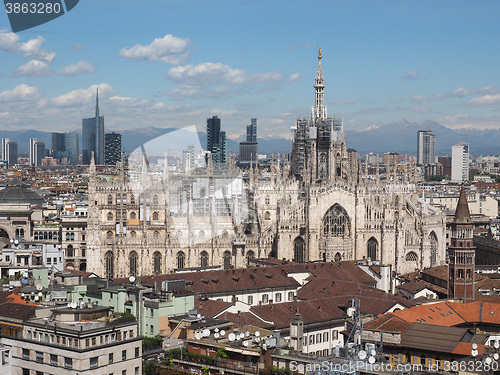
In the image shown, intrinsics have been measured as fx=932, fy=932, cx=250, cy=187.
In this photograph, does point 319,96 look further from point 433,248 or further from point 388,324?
point 388,324

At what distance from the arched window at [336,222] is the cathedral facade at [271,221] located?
9cm

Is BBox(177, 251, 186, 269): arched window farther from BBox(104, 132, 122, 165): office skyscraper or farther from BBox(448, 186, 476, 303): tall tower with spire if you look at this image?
BBox(104, 132, 122, 165): office skyscraper

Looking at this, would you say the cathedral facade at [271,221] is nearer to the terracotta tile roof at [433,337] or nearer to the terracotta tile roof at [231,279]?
the terracotta tile roof at [231,279]

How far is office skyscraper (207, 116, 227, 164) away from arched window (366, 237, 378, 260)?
5577 centimetres

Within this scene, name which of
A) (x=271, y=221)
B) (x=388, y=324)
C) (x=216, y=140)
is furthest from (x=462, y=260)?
(x=216, y=140)

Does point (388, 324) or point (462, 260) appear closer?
point (388, 324)

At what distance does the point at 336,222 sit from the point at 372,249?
4300 mm

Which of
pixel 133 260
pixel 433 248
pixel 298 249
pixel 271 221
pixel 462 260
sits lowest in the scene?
pixel 133 260

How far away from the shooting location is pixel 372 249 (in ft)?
283

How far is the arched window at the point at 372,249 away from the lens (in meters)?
86.0

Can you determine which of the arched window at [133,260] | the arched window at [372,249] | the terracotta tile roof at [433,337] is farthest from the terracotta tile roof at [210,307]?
the arched window at [372,249]

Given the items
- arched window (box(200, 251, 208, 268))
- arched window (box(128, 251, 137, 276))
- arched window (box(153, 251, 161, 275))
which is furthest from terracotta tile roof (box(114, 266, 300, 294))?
arched window (box(128, 251, 137, 276))

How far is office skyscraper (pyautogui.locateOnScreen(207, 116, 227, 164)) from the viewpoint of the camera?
468 feet

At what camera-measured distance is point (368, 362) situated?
34.9 metres
